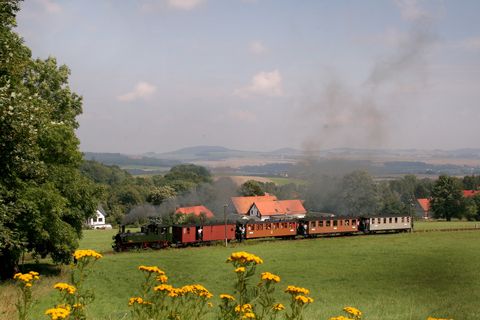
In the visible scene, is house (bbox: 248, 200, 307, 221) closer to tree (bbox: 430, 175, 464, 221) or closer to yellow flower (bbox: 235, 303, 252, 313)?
tree (bbox: 430, 175, 464, 221)

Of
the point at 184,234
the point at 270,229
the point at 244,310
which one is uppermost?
the point at 244,310

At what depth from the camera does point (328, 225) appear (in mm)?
57250

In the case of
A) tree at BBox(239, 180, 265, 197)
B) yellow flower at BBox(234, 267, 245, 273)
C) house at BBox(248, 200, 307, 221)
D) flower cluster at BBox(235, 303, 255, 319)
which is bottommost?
house at BBox(248, 200, 307, 221)

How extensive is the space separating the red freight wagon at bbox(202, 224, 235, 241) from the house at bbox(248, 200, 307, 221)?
39.4m

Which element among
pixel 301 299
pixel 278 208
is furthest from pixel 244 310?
pixel 278 208

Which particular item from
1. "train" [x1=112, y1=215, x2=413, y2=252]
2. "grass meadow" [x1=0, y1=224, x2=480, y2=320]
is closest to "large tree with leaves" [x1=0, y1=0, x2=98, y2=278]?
"grass meadow" [x1=0, y1=224, x2=480, y2=320]

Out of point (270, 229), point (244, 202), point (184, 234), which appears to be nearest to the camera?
point (184, 234)

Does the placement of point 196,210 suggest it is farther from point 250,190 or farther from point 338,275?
point 338,275

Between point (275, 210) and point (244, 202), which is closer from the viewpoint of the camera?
point (275, 210)

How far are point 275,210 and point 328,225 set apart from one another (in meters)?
36.7

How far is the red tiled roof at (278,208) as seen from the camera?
92250 mm

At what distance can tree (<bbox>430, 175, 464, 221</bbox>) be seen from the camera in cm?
9206

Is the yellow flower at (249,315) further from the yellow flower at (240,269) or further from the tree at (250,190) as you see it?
the tree at (250,190)

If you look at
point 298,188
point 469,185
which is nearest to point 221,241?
point 298,188
